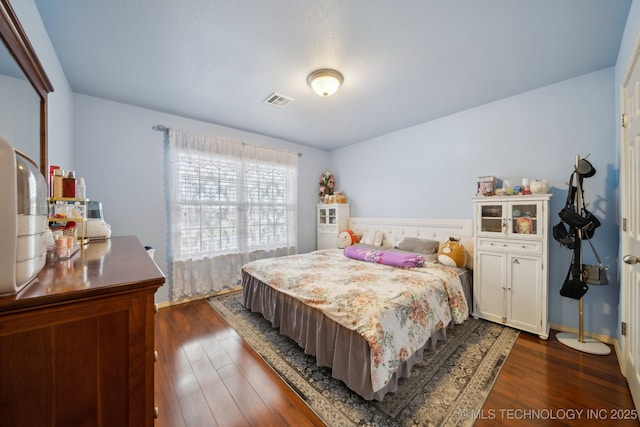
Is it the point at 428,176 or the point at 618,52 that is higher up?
the point at 618,52

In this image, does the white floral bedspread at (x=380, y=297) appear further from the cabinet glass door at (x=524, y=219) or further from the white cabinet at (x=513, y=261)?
the cabinet glass door at (x=524, y=219)

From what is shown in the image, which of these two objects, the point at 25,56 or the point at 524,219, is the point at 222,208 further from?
the point at 524,219

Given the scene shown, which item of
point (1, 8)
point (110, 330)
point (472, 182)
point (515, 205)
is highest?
point (1, 8)

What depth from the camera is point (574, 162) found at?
94.5 inches

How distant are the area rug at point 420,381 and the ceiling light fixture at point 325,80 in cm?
243

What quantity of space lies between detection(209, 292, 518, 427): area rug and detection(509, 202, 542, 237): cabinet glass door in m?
1.02

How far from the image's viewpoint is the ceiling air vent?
8.87ft

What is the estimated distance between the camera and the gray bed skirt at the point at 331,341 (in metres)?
1.57

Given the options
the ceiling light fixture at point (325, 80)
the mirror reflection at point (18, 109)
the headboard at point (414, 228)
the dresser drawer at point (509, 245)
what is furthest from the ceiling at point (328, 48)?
the dresser drawer at point (509, 245)

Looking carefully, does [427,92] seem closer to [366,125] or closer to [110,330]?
[366,125]

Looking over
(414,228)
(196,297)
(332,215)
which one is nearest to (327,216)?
(332,215)

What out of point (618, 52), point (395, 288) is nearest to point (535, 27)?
point (618, 52)

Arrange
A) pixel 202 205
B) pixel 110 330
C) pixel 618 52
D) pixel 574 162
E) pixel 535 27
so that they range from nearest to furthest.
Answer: pixel 110 330
pixel 535 27
pixel 618 52
pixel 574 162
pixel 202 205

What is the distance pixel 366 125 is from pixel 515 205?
2.13 m
